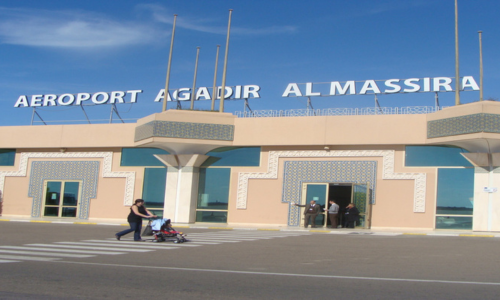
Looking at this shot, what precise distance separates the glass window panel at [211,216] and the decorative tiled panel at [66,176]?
7.44m

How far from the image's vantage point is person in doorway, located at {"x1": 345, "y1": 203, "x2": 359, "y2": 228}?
2819cm

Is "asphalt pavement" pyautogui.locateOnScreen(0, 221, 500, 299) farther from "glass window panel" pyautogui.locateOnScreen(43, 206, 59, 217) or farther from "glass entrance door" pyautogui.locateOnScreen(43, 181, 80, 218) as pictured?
"glass window panel" pyautogui.locateOnScreen(43, 206, 59, 217)

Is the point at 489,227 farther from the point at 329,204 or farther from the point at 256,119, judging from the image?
the point at 256,119

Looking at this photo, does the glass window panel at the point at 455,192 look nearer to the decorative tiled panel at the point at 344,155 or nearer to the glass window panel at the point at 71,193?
the decorative tiled panel at the point at 344,155

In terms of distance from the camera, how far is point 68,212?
3522 cm

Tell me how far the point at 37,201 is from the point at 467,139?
27086 millimetres

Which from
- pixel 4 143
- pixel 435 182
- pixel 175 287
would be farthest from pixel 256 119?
pixel 175 287

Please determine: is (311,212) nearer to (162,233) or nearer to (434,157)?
(434,157)

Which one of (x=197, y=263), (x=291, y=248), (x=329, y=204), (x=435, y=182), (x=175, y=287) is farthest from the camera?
(x=329, y=204)

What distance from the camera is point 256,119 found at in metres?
30.8

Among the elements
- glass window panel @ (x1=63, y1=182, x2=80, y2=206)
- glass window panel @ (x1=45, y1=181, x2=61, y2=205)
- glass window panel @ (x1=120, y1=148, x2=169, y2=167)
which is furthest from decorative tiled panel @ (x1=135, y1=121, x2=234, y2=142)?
glass window panel @ (x1=45, y1=181, x2=61, y2=205)

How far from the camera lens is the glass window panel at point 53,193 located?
35.6 m

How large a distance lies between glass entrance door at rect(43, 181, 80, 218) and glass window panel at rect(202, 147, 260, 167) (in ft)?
31.3

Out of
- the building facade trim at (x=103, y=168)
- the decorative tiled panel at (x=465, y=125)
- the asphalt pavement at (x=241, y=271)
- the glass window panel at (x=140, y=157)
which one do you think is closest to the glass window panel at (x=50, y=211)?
the building facade trim at (x=103, y=168)
